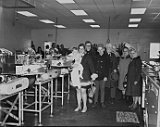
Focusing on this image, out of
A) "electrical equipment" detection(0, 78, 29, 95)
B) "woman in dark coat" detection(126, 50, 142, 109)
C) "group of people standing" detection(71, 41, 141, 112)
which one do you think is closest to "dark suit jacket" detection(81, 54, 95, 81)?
"group of people standing" detection(71, 41, 141, 112)

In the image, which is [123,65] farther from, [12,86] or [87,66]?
[12,86]

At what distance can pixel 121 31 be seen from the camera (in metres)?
12.1

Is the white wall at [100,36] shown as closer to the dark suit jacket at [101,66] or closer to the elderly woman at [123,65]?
the elderly woman at [123,65]

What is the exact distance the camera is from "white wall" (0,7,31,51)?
831cm

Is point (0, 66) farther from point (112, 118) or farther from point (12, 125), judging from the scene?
point (112, 118)

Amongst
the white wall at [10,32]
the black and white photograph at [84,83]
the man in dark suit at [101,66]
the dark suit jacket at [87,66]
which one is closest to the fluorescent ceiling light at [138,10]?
the black and white photograph at [84,83]

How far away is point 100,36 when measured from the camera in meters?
12.3

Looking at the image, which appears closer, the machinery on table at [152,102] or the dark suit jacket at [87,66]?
the machinery on table at [152,102]

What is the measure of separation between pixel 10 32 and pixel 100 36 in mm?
5138

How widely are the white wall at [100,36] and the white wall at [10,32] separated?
1.29 m

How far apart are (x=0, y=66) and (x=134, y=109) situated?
267 cm

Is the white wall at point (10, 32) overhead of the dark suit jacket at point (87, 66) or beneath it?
overhead

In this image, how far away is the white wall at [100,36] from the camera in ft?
39.1

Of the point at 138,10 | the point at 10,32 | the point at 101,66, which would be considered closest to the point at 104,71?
the point at 101,66
